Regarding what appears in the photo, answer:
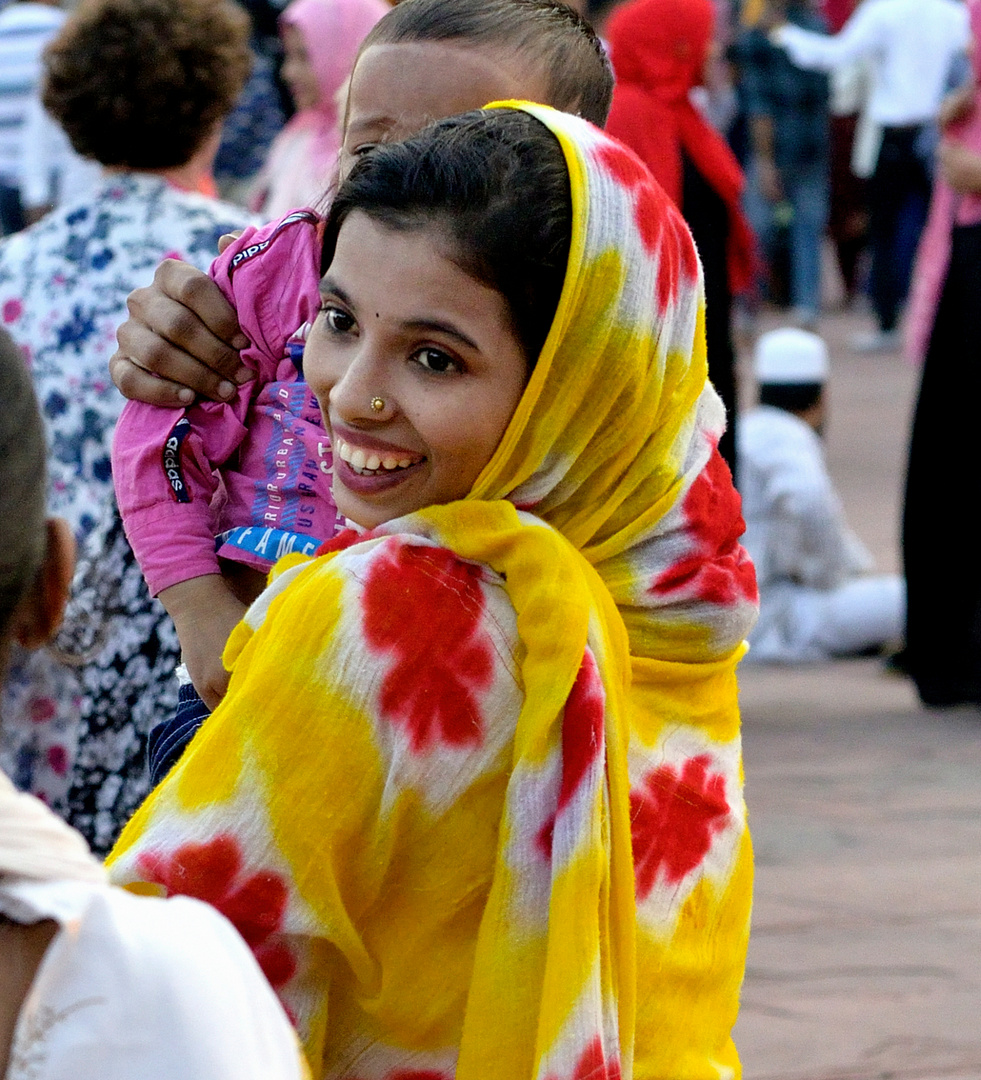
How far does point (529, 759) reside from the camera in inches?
61.3

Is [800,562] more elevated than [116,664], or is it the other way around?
[116,664]

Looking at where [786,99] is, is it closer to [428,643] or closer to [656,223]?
[656,223]

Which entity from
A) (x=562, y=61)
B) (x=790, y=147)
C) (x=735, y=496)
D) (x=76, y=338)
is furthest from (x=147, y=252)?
(x=790, y=147)

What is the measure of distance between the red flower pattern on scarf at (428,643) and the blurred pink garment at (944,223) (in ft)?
13.8

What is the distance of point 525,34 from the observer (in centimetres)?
204

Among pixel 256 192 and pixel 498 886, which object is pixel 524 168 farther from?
pixel 256 192

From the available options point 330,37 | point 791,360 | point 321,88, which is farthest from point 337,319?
point 791,360

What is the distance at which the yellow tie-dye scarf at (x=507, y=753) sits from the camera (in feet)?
5.03

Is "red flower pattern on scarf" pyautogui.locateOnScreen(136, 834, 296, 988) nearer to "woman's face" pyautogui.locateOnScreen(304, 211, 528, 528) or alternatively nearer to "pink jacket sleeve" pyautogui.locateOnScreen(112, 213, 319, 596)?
"woman's face" pyautogui.locateOnScreen(304, 211, 528, 528)

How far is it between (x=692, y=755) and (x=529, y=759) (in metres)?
0.26

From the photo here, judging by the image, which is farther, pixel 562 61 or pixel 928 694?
pixel 928 694

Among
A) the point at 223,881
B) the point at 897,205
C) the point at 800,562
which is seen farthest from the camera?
the point at 897,205

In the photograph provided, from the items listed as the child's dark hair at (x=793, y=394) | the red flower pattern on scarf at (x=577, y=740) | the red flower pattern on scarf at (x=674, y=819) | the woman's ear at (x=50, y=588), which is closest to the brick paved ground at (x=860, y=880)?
the child's dark hair at (x=793, y=394)

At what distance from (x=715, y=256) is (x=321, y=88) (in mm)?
1368
